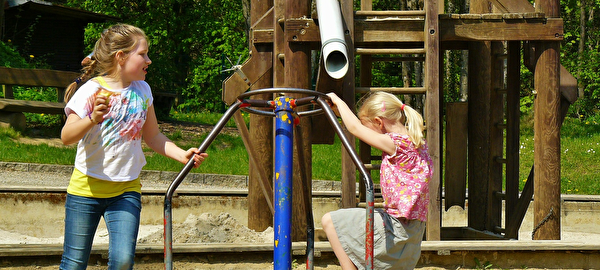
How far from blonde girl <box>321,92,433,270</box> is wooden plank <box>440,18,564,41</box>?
81.9 inches

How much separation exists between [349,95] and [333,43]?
75 cm

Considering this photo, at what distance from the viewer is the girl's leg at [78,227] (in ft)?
9.82

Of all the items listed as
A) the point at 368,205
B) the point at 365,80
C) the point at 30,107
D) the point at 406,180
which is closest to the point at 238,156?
the point at 30,107

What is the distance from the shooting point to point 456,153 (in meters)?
7.10

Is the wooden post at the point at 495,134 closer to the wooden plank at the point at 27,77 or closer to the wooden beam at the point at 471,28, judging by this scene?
the wooden beam at the point at 471,28

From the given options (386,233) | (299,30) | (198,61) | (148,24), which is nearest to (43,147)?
(299,30)

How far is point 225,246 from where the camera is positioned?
4434 millimetres

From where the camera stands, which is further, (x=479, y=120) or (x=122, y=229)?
(x=479, y=120)

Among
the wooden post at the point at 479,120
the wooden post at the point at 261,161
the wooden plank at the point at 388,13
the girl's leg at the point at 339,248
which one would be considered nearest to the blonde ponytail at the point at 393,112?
the girl's leg at the point at 339,248

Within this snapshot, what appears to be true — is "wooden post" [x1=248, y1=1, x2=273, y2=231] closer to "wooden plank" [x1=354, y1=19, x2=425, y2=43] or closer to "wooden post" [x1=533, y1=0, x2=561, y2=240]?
"wooden plank" [x1=354, y1=19, x2=425, y2=43]

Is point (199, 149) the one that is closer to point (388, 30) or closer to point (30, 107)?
point (388, 30)

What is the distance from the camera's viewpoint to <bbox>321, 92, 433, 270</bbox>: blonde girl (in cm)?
329

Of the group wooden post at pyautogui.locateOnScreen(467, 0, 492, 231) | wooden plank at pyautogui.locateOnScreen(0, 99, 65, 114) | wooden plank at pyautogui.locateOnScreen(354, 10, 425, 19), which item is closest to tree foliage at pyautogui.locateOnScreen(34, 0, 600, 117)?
wooden plank at pyautogui.locateOnScreen(0, 99, 65, 114)

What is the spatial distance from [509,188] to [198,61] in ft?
68.4
